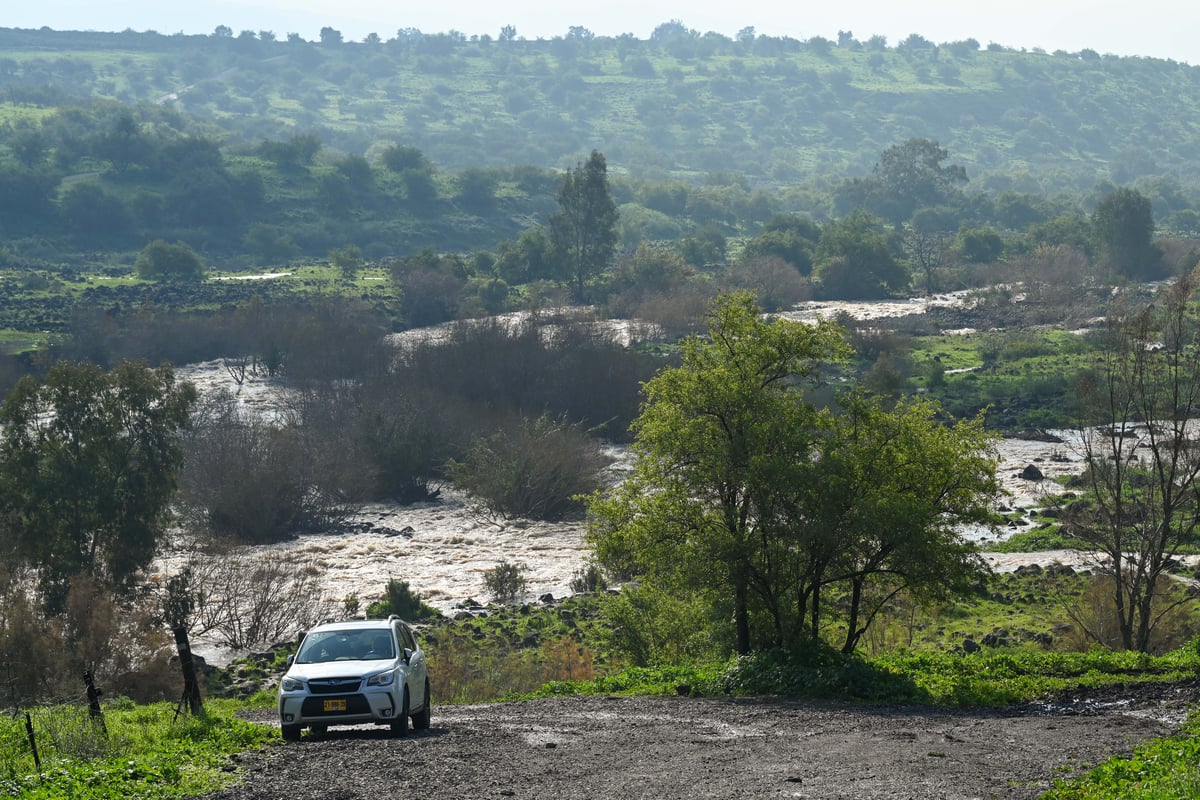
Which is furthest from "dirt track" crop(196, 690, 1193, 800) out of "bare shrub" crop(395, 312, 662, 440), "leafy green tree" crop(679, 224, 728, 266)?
"leafy green tree" crop(679, 224, 728, 266)

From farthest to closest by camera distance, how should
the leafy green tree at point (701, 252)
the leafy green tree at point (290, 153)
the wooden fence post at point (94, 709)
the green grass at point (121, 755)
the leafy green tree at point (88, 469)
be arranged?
the leafy green tree at point (290, 153) → the leafy green tree at point (701, 252) → the leafy green tree at point (88, 469) → the wooden fence post at point (94, 709) → the green grass at point (121, 755)

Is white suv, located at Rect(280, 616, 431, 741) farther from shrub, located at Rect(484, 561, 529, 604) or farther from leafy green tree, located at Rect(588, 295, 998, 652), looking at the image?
shrub, located at Rect(484, 561, 529, 604)

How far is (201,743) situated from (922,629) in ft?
92.6

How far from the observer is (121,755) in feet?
51.5

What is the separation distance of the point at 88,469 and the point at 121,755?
31197mm

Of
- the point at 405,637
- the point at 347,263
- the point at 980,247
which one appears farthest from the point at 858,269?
the point at 405,637

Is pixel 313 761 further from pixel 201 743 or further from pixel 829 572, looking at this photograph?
pixel 829 572

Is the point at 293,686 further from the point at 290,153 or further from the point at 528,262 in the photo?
the point at 290,153

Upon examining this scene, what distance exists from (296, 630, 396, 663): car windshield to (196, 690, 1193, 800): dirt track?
3.43ft

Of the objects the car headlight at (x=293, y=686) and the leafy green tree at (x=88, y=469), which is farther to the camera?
the leafy green tree at (x=88, y=469)

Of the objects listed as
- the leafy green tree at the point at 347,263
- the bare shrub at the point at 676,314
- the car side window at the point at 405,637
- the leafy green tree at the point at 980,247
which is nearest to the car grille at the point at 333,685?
the car side window at the point at 405,637

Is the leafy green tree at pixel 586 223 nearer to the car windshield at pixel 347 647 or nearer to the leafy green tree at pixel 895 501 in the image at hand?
the leafy green tree at pixel 895 501

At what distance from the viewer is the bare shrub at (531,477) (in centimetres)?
6800

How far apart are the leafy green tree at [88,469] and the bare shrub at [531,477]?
23.4 m
